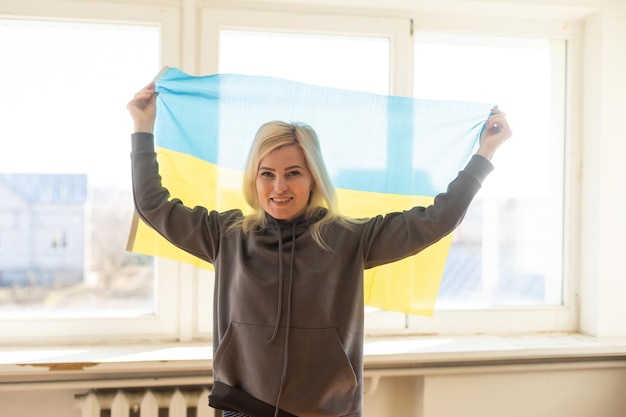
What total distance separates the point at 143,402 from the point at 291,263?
833 millimetres

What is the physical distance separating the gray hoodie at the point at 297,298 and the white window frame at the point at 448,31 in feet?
2.33

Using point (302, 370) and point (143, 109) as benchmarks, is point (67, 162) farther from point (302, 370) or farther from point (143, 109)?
point (302, 370)

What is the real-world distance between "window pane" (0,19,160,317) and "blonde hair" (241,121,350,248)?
2.59ft

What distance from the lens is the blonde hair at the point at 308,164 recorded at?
128 centimetres

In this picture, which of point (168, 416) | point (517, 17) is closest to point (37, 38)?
point (168, 416)

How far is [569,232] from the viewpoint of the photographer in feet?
7.04

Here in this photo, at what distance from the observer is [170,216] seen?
1321 mm

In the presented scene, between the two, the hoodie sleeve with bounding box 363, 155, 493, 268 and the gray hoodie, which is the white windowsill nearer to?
the gray hoodie

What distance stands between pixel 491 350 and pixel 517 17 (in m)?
1.23

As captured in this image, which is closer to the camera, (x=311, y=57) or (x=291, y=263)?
(x=291, y=263)

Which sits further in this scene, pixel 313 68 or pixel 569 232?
pixel 569 232

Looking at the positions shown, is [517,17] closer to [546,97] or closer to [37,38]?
[546,97]

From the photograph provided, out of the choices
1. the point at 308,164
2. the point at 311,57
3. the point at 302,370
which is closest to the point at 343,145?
the point at 308,164

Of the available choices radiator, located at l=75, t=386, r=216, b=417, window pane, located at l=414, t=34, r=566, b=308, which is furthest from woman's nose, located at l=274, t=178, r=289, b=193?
window pane, located at l=414, t=34, r=566, b=308
